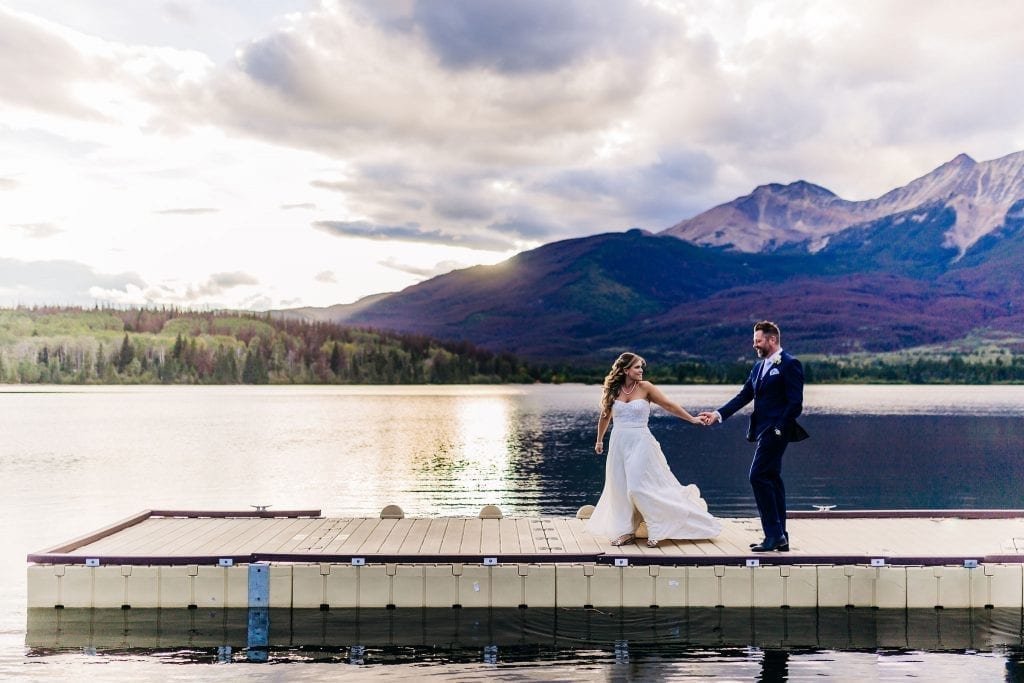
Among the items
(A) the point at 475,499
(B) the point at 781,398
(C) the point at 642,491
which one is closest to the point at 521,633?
(C) the point at 642,491

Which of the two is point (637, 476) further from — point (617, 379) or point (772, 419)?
point (772, 419)

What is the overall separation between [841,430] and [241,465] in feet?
162

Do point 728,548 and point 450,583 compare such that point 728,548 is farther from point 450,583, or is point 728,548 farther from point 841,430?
point 841,430

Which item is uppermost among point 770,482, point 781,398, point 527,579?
point 781,398

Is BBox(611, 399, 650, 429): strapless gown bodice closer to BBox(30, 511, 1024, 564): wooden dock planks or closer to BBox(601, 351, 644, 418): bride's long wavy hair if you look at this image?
BBox(601, 351, 644, 418): bride's long wavy hair

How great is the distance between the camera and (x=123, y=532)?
17.0m

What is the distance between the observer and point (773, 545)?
14.6 metres

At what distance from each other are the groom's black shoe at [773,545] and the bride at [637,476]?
1.01 metres

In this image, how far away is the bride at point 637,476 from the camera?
1478 cm

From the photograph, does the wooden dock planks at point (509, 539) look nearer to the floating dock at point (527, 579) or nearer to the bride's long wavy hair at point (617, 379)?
the floating dock at point (527, 579)

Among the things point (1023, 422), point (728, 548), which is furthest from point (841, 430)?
point (728, 548)

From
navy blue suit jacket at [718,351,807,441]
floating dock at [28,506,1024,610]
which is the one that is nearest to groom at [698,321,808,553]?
navy blue suit jacket at [718,351,807,441]

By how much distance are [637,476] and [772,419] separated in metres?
2.23

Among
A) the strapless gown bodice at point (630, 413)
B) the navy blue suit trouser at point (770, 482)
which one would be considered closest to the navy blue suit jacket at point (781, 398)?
the navy blue suit trouser at point (770, 482)
